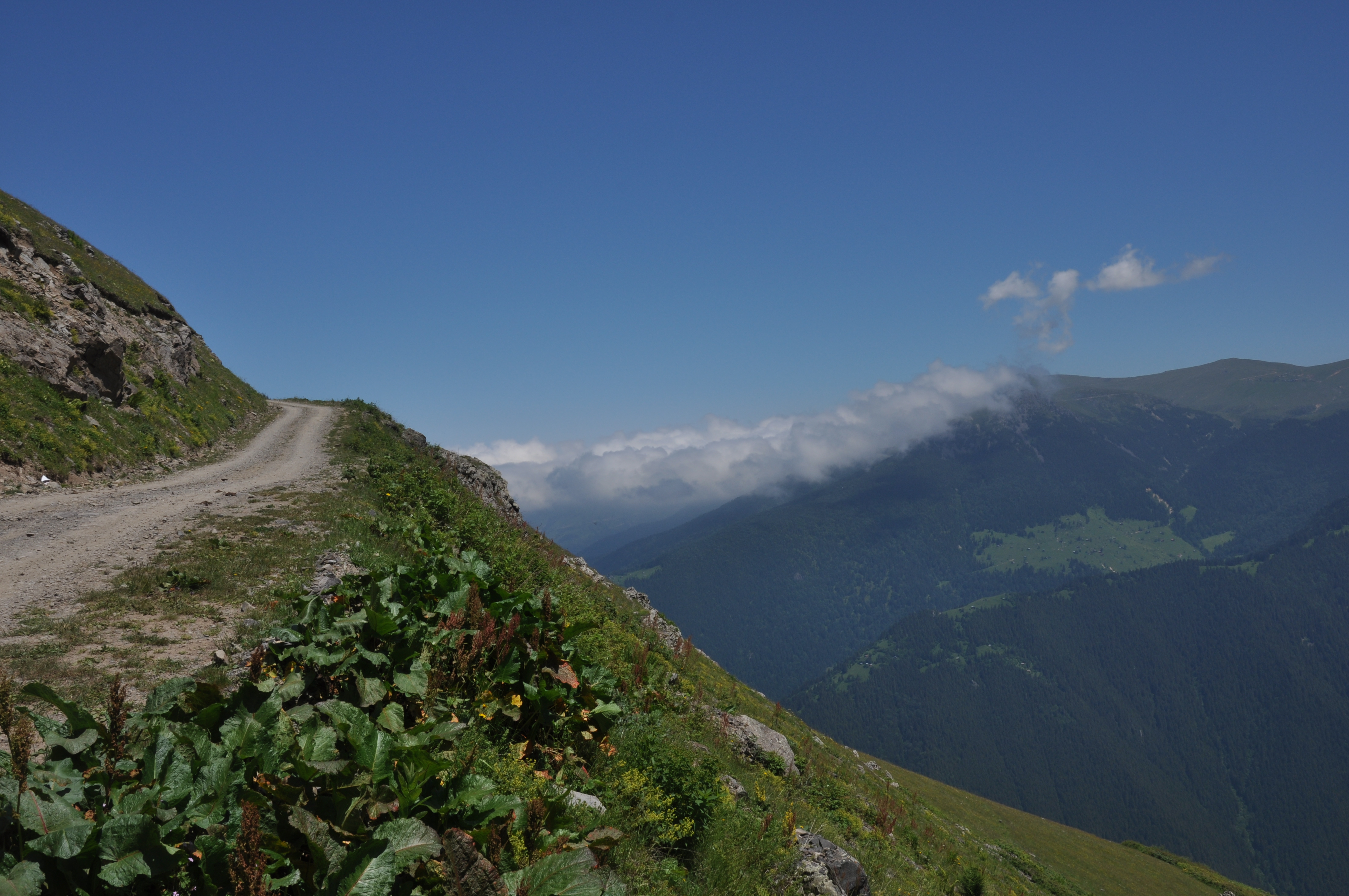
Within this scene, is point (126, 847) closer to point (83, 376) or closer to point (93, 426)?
point (93, 426)

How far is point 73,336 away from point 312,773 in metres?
35.1

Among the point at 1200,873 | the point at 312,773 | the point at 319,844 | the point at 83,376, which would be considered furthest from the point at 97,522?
the point at 1200,873

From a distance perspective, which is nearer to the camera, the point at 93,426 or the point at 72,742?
the point at 72,742

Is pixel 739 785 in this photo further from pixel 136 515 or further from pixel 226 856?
pixel 136 515

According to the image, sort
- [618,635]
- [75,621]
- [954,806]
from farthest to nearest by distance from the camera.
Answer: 1. [954,806]
2. [618,635]
3. [75,621]

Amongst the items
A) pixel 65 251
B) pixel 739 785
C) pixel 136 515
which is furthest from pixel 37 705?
pixel 65 251

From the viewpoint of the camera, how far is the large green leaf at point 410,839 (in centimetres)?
374

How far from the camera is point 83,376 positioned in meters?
27.0

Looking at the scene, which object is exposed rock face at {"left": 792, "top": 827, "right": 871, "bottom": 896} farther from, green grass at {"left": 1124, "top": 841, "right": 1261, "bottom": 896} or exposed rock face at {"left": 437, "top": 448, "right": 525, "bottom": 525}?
green grass at {"left": 1124, "top": 841, "right": 1261, "bottom": 896}

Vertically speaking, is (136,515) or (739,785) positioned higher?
(136,515)

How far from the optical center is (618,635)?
14781mm

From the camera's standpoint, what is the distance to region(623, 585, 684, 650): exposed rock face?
22.4m

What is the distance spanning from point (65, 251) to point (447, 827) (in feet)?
186

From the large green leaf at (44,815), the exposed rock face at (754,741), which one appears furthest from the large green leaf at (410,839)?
the exposed rock face at (754,741)
